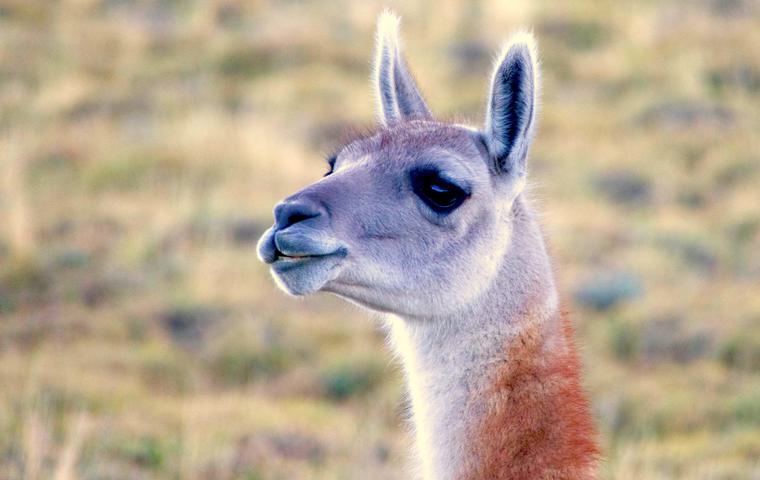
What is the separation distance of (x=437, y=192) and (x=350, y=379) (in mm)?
4211

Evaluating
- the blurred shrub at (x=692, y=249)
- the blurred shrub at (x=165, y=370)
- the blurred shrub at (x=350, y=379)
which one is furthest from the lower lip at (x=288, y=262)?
the blurred shrub at (x=692, y=249)

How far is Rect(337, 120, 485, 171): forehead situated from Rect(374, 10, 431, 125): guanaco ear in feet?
0.86

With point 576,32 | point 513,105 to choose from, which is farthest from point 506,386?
point 576,32

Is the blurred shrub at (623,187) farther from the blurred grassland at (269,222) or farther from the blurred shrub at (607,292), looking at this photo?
the blurred shrub at (607,292)

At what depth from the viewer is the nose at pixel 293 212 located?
335 cm

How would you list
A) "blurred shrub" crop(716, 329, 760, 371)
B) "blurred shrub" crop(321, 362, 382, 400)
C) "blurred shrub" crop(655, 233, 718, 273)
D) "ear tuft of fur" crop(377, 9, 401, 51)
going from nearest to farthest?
"ear tuft of fur" crop(377, 9, 401, 51) < "blurred shrub" crop(321, 362, 382, 400) < "blurred shrub" crop(716, 329, 760, 371) < "blurred shrub" crop(655, 233, 718, 273)

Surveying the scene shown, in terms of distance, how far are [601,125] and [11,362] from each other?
286 inches

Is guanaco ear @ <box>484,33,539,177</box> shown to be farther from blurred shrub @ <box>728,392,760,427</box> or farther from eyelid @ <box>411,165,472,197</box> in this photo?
blurred shrub @ <box>728,392,760,427</box>

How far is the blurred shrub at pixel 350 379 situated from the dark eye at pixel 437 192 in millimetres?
4102

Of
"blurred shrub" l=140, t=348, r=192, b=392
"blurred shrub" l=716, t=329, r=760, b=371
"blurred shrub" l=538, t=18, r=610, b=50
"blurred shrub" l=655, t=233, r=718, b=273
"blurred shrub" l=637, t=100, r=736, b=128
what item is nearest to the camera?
"blurred shrub" l=140, t=348, r=192, b=392

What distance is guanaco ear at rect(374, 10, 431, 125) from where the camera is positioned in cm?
416

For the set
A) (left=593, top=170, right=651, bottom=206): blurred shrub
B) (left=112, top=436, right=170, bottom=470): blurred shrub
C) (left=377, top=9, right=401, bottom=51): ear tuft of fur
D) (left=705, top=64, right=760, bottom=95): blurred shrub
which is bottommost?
(left=112, top=436, right=170, bottom=470): blurred shrub

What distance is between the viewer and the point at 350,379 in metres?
7.75

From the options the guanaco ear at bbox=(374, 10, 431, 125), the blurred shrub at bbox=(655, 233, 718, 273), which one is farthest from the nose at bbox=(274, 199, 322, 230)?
the blurred shrub at bbox=(655, 233, 718, 273)
